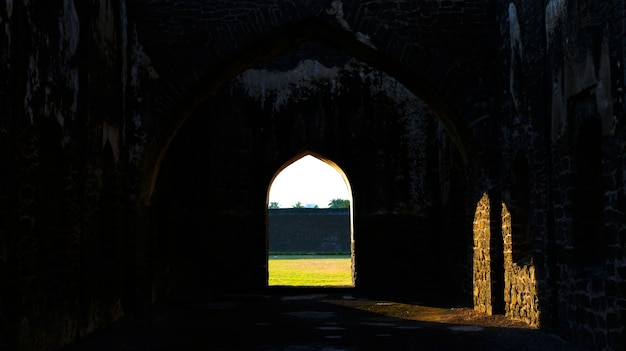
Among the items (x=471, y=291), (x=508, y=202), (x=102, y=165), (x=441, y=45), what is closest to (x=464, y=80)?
(x=441, y=45)

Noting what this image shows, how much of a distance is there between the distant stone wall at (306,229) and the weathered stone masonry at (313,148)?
952 inches

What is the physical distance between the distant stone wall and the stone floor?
87.3 ft

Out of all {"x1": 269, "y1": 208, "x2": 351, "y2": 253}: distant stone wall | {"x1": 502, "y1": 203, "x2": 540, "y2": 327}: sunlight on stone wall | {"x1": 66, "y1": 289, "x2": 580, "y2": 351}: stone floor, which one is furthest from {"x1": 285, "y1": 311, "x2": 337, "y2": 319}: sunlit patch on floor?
{"x1": 269, "y1": 208, "x2": 351, "y2": 253}: distant stone wall

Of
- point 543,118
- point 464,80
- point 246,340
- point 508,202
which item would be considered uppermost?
point 464,80

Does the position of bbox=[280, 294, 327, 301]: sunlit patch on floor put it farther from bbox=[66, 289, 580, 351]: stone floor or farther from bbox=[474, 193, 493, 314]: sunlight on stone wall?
bbox=[474, 193, 493, 314]: sunlight on stone wall

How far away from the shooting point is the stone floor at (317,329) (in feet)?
21.9

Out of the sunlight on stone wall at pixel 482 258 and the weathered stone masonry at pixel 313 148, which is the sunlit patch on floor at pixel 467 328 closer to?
the weathered stone masonry at pixel 313 148

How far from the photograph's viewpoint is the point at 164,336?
7367 mm

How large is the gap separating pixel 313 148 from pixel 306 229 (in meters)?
24.8

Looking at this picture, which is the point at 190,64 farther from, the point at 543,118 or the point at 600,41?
the point at 600,41

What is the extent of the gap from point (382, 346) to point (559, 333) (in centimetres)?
178

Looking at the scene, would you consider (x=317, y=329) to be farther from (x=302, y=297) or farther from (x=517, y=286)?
(x=302, y=297)

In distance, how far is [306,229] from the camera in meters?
38.1

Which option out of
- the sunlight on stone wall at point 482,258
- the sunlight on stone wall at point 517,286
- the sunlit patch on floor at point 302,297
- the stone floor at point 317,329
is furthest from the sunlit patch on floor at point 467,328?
the sunlit patch on floor at point 302,297
